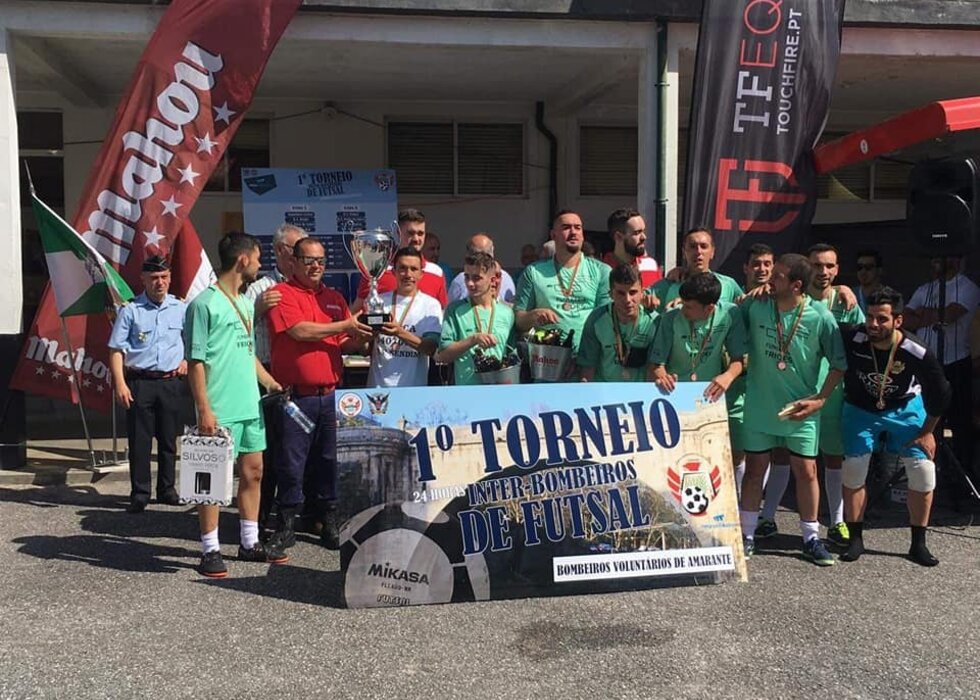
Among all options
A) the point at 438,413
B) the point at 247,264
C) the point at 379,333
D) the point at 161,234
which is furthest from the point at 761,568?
the point at 161,234

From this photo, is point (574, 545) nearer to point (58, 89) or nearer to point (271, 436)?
point (271, 436)

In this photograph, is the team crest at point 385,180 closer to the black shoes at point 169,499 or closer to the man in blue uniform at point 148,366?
the man in blue uniform at point 148,366

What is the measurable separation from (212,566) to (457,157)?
7912 mm

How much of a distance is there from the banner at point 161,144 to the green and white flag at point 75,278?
0.77 ft

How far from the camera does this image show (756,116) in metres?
7.59

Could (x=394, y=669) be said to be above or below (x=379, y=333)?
below

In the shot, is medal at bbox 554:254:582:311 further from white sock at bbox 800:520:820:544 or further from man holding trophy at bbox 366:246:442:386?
white sock at bbox 800:520:820:544

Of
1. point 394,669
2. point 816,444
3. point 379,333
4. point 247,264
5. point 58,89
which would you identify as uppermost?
point 58,89

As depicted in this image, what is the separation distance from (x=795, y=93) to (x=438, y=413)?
4.71 meters

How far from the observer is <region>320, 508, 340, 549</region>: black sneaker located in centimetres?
573

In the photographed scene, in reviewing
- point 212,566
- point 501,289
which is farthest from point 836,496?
point 212,566

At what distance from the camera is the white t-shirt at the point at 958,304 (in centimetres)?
723

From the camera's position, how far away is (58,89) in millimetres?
10531

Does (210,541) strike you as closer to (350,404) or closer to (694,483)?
(350,404)
